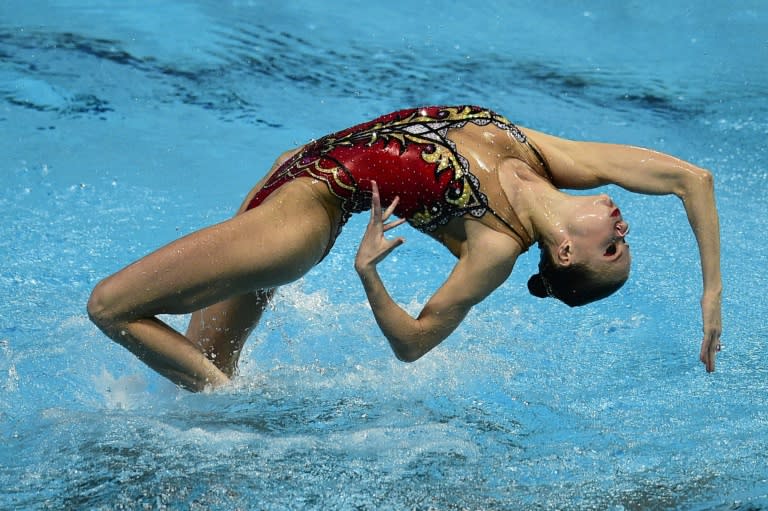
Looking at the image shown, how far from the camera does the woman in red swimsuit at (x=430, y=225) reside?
127 inches

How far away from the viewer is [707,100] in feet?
25.2

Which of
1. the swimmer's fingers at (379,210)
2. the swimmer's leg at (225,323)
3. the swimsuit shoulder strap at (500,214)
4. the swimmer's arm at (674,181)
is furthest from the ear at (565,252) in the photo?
the swimmer's leg at (225,323)

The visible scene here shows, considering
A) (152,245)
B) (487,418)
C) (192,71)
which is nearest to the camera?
(487,418)

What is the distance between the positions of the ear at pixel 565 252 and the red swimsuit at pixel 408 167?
19 centimetres

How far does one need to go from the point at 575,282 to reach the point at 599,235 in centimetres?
19

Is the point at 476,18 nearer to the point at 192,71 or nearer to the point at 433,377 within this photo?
the point at 192,71

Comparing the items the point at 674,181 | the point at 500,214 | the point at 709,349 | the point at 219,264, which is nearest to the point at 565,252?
the point at 500,214

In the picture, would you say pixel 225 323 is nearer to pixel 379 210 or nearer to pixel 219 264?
pixel 219 264

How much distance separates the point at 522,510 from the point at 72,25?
5.74 m

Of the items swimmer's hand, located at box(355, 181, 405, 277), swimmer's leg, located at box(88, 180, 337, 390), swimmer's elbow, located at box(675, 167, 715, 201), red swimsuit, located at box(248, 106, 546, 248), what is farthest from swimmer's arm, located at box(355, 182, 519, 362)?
swimmer's elbow, located at box(675, 167, 715, 201)

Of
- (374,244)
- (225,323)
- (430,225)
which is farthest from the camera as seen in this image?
(225,323)

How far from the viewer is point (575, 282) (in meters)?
3.26

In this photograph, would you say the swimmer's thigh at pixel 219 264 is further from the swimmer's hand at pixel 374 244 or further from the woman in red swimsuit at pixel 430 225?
the swimmer's hand at pixel 374 244

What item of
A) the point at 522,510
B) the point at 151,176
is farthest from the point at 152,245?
the point at 522,510
